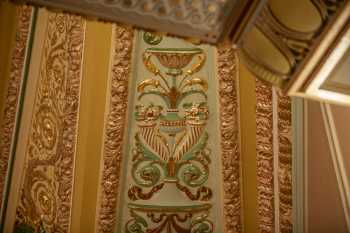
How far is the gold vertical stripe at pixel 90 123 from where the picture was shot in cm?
214

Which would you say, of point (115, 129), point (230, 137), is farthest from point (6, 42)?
point (230, 137)

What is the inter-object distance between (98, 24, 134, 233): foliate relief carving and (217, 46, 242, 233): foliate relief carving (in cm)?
42

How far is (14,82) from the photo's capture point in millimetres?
2189

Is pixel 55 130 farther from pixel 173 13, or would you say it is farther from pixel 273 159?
pixel 173 13

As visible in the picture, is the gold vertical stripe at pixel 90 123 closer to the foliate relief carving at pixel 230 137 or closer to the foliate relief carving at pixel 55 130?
the foliate relief carving at pixel 55 130

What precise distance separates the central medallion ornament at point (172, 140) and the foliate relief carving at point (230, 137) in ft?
0.30

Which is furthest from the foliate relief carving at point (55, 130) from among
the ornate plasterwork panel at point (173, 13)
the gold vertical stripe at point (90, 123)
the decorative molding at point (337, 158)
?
the ornate plasterwork panel at point (173, 13)

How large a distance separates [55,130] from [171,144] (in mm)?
541

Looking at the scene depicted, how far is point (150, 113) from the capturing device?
2193 millimetres

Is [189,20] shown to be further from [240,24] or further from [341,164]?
[341,164]

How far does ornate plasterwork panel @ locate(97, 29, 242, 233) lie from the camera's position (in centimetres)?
215

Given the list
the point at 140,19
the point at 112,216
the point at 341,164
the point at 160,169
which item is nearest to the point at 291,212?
the point at 341,164

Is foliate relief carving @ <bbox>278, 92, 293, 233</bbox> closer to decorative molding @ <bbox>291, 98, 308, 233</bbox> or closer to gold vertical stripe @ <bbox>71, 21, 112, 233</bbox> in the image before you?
decorative molding @ <bbox>291, 98, 308, 233</bbox>

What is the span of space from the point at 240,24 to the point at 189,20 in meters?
0.09
